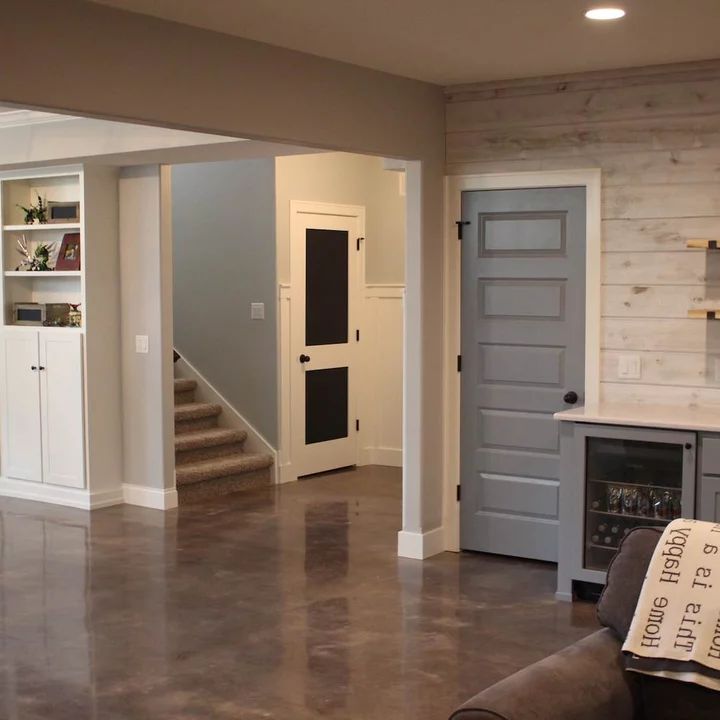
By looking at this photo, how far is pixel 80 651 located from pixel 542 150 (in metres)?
3.29

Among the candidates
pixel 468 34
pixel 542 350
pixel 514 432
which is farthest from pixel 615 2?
pixel 514 432

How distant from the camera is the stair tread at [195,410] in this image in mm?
7979

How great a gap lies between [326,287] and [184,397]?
1381mm

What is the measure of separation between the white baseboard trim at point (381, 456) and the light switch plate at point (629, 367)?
3.46m

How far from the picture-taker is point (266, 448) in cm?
810

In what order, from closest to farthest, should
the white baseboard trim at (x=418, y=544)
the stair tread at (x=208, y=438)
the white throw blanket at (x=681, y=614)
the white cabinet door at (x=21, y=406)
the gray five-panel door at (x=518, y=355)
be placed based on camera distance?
the white throw blanket at (x=681, y=614) → the gray five-panel door at (x=518, y=355) → the white baseboard trim at (x=418, y=544) → the white cabinet door at (x=21, y=406) → the stair tread at (x=208, y=438)

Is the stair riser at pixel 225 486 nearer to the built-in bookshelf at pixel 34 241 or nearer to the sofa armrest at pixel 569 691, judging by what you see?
the built-in bookshelf at pixel 34 241

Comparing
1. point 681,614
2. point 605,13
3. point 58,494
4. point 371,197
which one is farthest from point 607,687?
point 371,197

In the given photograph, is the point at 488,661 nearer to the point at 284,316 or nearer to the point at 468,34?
the point at 468,34

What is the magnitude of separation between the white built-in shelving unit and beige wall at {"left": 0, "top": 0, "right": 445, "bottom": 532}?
2.40m

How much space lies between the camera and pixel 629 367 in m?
5.38

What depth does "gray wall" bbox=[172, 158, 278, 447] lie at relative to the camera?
8.01m

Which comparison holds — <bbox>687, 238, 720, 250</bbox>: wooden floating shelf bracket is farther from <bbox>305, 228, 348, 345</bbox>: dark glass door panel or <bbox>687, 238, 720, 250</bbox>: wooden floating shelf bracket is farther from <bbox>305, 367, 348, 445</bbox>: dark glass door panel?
<bbox>305, 367, 348, 445</bbox>: dark glass door panel

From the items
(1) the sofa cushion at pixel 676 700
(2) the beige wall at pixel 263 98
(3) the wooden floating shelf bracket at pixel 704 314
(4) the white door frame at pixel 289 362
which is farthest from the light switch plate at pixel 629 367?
(4) the white door frame at pixel 289 362
